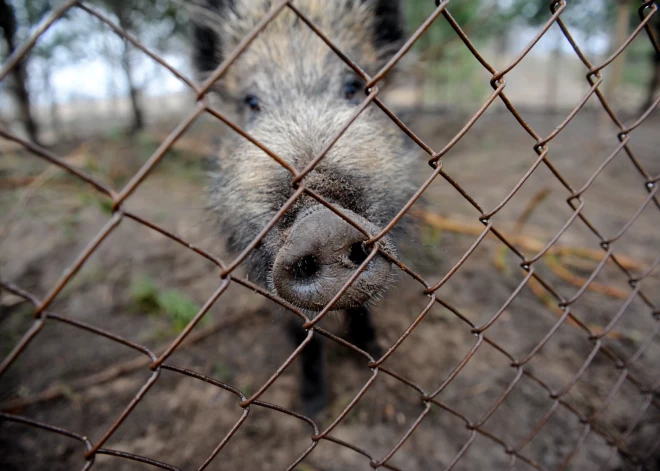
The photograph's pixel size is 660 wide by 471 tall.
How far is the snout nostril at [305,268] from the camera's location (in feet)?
3.57

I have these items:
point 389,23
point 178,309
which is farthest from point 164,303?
point 389,23

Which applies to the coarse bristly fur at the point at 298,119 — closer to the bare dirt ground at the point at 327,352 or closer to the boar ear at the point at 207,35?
the boar ear at the point at 207,35

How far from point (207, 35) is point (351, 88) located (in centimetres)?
161

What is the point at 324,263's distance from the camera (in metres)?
1.08

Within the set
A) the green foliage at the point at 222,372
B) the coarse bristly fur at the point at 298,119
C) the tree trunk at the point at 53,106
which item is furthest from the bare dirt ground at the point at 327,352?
the tree trunk at the point at 53,106

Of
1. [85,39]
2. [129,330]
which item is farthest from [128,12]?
[129,330]

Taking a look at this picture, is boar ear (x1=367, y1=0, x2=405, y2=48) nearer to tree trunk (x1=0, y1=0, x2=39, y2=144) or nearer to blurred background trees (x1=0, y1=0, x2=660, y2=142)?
blurred background trees (x1=0, y1=0, x2=660, y2=142)

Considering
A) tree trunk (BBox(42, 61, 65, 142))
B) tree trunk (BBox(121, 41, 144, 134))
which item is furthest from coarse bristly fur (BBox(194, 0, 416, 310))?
tree trunk (BBox(42, 61, 65, 142))

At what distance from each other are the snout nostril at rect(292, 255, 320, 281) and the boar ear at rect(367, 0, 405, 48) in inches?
95.7

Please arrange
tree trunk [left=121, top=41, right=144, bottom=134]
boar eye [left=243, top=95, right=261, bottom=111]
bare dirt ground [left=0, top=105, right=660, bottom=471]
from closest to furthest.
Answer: bare dirt ground [left=0, top=105, right=660, bottom=471]
boar eye [left=243, top=95, right=261, bottom=111]
tree trunk [left=121, top=41, right=144, bottom=134]

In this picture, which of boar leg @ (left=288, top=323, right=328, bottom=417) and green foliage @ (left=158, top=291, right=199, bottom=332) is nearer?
boar leg @ (left=288, top=323, right=328, bottom=417)

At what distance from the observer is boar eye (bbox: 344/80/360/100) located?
236 centimetres

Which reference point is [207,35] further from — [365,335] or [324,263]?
[324,263]

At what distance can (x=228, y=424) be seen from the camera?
2234 mm
